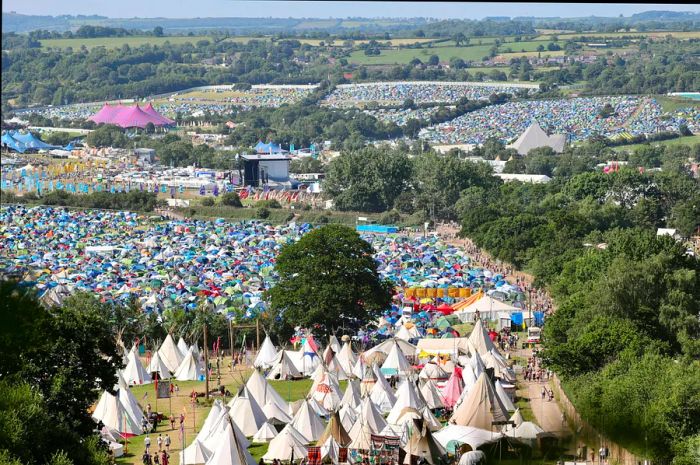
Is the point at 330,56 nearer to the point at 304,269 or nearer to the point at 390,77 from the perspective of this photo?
the point at 390,77

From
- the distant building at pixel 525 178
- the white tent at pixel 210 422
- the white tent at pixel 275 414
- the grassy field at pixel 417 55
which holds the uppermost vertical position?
the white tent at pixel 210 422

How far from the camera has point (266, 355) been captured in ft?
96.2

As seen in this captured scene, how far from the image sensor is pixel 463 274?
136ft

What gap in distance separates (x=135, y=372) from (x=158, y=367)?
71 cm

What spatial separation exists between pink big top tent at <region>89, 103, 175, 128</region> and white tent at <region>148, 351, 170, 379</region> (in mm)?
78418

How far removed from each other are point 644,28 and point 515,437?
179 metres

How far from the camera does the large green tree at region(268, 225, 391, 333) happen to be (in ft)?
102

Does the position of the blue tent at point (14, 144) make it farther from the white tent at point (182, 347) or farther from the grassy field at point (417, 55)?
the grassy field at point (417, 55)

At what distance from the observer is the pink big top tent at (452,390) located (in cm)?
2445

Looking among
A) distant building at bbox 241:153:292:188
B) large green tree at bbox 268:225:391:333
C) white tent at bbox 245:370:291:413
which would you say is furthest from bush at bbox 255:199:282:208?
white tent at bbox 245:370:291:413

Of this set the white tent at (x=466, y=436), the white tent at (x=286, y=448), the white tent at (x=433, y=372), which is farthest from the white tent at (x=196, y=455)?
the white tent at (x=433, y=372)

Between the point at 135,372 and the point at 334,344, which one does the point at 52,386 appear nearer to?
the point at 135,372

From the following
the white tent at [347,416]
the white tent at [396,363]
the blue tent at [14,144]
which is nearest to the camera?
the white tent at [347,416]

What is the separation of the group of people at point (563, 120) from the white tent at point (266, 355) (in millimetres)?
67190
